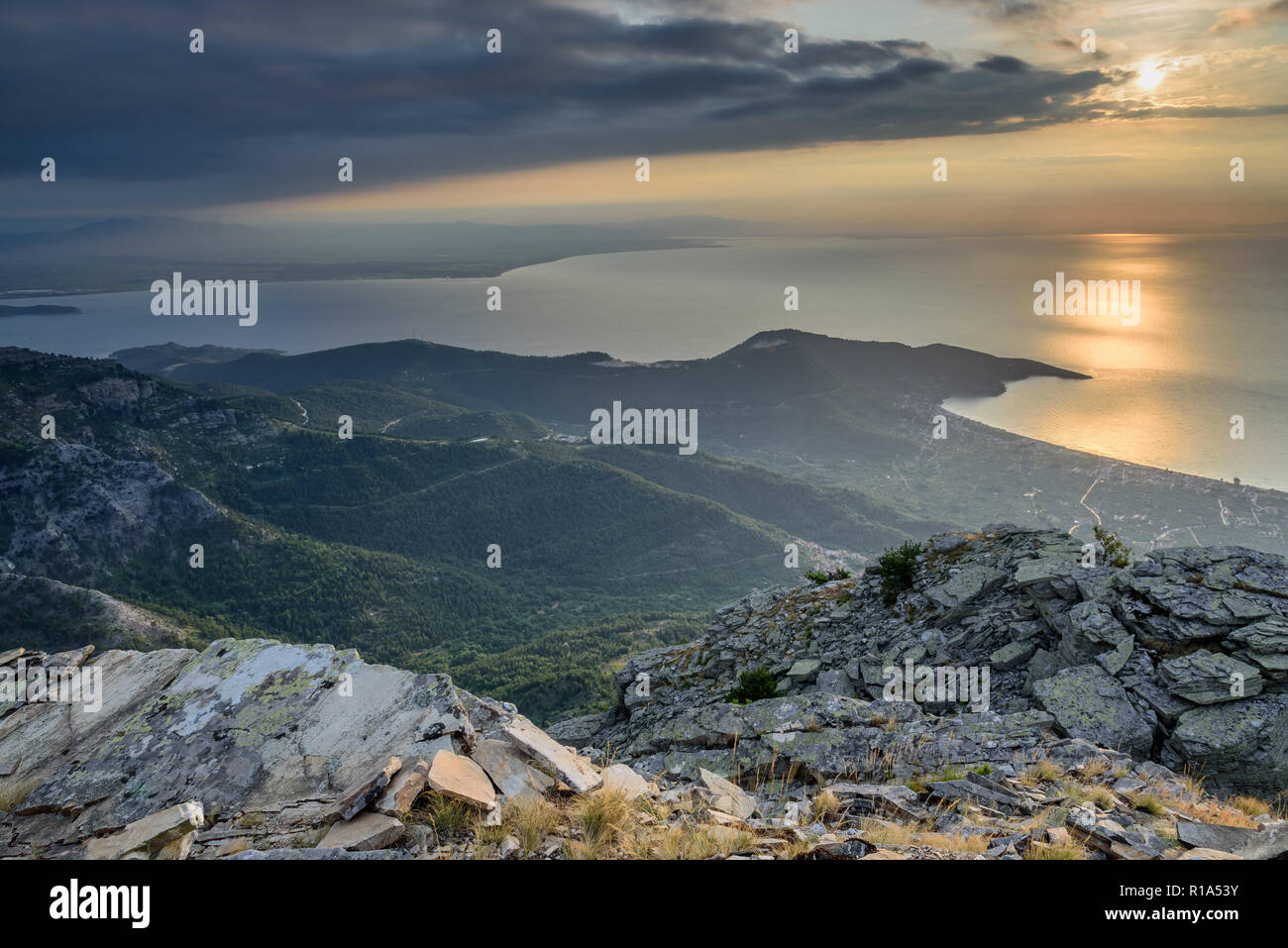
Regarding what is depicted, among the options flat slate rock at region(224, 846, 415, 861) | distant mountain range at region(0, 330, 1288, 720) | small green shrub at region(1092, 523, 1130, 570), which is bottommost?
distant mountain range at region(0, 330, 1288, 720)

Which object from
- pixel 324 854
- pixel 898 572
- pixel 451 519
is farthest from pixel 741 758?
pixel 451 519

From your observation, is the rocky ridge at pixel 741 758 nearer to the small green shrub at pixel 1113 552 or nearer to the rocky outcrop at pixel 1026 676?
the rocky outcrop at pixel 1026 676

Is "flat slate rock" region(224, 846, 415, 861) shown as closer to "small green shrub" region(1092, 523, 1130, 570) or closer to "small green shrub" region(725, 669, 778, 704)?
"small green shrub" region(725, 669, 778, 704)

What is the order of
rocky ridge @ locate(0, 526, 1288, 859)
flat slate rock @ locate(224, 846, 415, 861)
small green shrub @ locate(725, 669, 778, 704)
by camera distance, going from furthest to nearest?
small green shrub @ locate(725, 669, 778, 704) < rocky ridge @ locate(0, 526, 1288, 859) < flat slate rock @ locate(224, 846, 415, 861)

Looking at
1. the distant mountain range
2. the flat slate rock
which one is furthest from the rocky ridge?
the distant mountain range

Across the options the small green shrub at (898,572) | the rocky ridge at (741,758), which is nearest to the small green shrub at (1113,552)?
the rocky ridge at (741,758)

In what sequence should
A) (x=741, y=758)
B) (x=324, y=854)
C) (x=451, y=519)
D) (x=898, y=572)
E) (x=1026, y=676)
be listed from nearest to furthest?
1. (x=324, y=854)
2. (x=741, y=758)
3. (x=1026, y=676)
4. (x=898, y=572)
5. (x=451, y=519)

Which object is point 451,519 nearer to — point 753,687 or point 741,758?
point 753,687

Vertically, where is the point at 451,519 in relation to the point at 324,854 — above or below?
below
